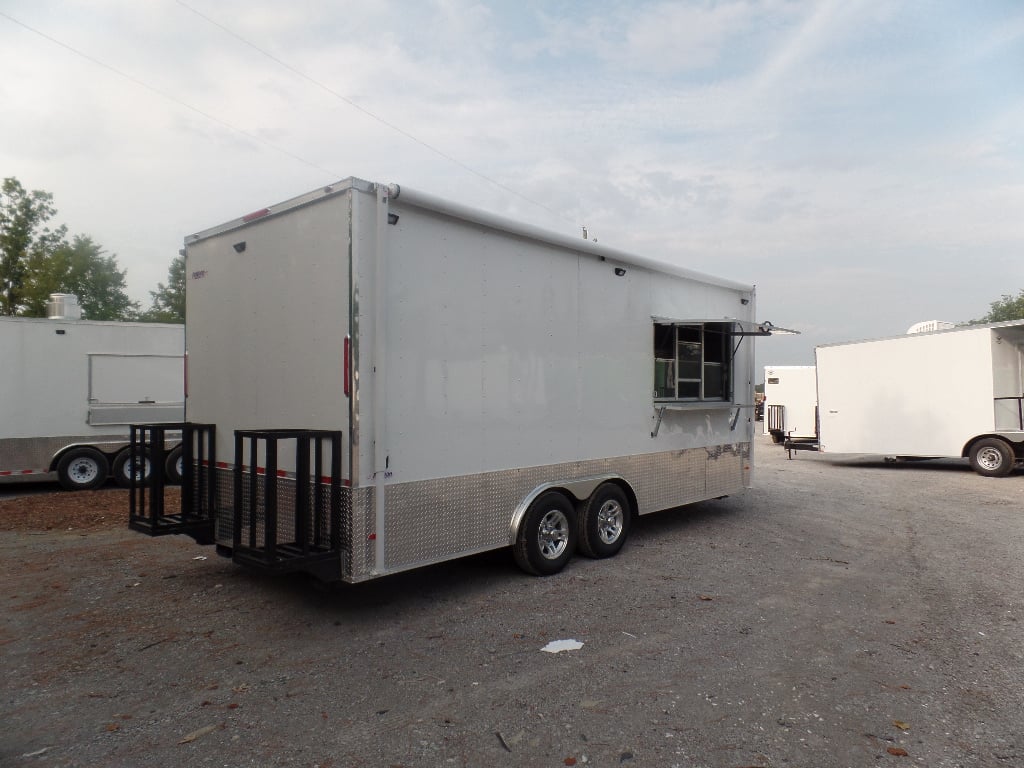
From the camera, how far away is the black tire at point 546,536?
18.5ft

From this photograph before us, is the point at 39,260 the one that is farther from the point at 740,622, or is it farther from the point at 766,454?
the point at 740,622

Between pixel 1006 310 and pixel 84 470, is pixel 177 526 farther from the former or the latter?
pixel 1006 310

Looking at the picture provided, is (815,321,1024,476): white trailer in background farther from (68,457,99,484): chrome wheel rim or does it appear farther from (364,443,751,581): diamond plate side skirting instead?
(68,457,99,484): chrome wheel rim

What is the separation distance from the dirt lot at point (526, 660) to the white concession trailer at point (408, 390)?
571 millimetres

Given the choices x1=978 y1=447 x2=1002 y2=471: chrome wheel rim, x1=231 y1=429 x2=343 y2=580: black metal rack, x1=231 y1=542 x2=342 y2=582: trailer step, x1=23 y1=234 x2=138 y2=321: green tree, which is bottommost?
x1=978 y1=447 x2=1002 y2=471: chrome wheel rim

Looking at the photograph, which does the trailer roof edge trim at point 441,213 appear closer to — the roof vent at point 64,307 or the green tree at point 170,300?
the roof vent at point 64,307

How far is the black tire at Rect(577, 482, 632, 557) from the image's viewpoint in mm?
6254

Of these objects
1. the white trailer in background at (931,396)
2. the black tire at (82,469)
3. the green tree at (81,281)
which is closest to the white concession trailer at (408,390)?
the black tire at (82,469)

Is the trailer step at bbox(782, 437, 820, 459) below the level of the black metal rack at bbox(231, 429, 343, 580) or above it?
below

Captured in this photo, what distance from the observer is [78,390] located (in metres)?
10.8

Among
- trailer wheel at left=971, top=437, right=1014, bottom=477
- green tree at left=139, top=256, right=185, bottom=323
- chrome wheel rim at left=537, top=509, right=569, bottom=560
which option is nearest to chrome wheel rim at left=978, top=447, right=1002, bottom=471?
trailer wheel at left=971, top=437, right=1014, bottom=477

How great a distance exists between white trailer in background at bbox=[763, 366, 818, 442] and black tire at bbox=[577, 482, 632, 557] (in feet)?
43.6

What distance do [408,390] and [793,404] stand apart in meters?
16.6

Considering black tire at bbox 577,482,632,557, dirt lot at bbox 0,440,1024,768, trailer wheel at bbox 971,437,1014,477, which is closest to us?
dirt lot at bbox 0,440,1024,768
